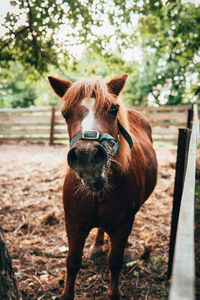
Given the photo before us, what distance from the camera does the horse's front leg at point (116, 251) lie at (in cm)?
213

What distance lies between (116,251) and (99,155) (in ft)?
3.91

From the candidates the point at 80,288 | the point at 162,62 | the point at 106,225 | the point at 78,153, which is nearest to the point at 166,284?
the point at 80,288

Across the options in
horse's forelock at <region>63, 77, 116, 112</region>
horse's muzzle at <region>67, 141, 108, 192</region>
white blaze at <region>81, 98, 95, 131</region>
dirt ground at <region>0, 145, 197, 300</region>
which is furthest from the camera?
dirt ground at <region>0, 145, 197, 300</region>

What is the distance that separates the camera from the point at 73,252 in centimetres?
216

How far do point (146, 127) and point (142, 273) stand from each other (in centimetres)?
231

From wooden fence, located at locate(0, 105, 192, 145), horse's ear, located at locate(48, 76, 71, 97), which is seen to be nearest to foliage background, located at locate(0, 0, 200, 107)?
horse's ear, located at locate(48, 76, 71, 97)

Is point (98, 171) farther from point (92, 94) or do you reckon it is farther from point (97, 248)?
point (97, 248)

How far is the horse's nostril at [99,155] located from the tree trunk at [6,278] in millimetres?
993

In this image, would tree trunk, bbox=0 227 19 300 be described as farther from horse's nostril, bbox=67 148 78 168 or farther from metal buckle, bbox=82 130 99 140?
metal buckle, bbox=82 130 99 140

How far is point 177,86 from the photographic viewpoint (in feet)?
65.1

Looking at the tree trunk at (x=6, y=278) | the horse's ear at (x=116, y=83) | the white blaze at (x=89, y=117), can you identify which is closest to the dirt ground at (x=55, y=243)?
the tree trunk at (x=6, y=278)

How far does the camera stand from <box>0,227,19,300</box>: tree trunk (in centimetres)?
155

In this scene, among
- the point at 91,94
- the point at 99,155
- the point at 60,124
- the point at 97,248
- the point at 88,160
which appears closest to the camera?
the point at 88,160

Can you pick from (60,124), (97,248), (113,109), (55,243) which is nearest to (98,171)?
(113,109)
